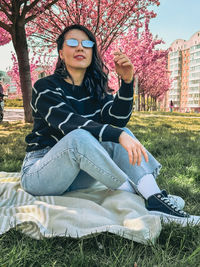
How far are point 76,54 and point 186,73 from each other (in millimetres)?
83250

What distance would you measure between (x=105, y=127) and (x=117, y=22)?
31.4 ft

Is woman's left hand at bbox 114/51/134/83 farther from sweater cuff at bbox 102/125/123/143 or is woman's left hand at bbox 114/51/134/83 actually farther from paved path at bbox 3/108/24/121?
paved path at bbox 3/108/24/121

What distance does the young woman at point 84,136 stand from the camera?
1737 millimetres

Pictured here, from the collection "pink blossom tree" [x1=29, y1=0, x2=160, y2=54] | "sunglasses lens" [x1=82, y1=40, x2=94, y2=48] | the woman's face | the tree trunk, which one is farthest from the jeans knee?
"pink blossom tree" [x1=29, y1=0, x2=160, y2=54]

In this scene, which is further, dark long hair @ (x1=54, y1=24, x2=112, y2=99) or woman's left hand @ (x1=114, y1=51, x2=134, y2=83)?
dark long hair @ (x1=54, y1=24, x2=112, y2=99)

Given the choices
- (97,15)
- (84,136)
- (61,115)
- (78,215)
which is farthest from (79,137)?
(97,15)

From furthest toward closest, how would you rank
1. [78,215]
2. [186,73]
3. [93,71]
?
[186,73]
[93,71]
[78,215]

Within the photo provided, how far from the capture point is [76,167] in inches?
70.4

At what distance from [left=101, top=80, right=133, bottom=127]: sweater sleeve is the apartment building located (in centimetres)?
7200

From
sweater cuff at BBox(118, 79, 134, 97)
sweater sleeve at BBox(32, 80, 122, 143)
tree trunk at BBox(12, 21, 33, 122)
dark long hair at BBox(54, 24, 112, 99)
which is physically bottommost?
sweater sleeve at BBox(32, 80, 122, 143)

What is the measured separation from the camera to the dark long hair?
2.34 m

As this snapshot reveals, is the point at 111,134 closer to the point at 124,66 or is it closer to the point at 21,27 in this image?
the point at 124,66

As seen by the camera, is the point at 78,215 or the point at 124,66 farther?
the point at 124,66

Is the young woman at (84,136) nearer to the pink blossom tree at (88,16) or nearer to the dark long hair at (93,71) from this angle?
the dark long hair at (93,71)
